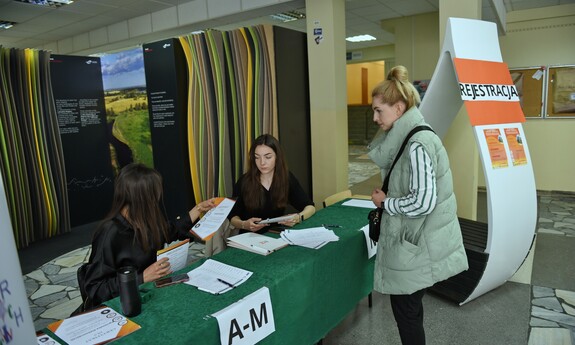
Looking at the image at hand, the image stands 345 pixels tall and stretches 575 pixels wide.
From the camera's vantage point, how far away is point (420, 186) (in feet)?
5.09

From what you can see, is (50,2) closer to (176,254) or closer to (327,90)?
(327,90)

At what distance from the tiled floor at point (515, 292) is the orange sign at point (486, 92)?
51.8 inches

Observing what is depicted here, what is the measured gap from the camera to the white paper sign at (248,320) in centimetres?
138

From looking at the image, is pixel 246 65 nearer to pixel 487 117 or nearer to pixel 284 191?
pixel 284 191

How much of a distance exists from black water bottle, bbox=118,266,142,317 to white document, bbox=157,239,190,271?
1.01 ft

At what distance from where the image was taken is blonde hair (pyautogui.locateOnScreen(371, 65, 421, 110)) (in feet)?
5.39

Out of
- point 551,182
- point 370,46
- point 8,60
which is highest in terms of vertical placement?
point 370,46

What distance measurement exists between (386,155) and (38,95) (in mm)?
4483

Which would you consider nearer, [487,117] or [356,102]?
[487,117]

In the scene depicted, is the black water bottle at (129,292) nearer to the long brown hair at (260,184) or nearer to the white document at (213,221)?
the white document at (213,221)

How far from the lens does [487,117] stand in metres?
2.58

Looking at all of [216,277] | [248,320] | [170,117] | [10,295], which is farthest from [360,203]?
[10,295]

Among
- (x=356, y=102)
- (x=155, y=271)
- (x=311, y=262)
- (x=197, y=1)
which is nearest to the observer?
(x=155, y=271)

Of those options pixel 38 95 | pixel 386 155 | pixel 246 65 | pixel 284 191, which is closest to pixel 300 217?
pixel 284 191
